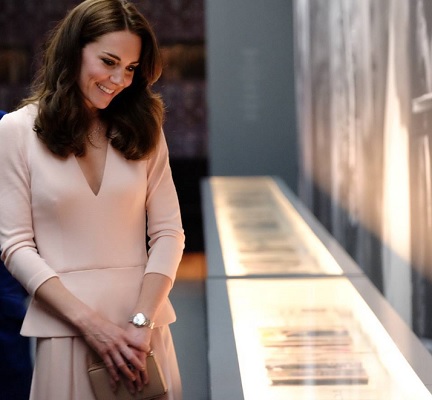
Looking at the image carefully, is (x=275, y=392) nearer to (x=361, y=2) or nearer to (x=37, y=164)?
(x=37, y=164)

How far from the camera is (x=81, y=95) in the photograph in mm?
2125

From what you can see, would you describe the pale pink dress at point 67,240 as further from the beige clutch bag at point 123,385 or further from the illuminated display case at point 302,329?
the illuminated display case at point 302,329

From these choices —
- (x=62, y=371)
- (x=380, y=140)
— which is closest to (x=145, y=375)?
(x=62, y=371)

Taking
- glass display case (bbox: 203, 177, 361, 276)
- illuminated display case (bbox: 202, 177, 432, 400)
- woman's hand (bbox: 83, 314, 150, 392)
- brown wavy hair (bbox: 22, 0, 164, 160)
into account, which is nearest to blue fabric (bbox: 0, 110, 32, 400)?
illuminated display case (bbox: 202, 177, 432, 400)

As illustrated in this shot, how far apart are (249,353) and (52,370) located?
1287 mm

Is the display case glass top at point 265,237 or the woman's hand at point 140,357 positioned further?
the display case glass top at point 265,237

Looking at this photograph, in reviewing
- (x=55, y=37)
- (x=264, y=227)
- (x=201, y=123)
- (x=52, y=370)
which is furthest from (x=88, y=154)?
(x=201, y=123)

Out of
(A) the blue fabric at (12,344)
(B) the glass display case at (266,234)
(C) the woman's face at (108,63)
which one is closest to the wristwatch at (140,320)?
(C) the woman's face at (108,63)

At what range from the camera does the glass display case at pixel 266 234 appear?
499 centimetres

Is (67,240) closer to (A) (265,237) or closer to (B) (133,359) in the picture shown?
(B) (133,359)

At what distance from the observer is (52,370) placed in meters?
2.08

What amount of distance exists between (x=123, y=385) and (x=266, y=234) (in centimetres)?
439

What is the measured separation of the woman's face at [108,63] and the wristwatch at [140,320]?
473mm

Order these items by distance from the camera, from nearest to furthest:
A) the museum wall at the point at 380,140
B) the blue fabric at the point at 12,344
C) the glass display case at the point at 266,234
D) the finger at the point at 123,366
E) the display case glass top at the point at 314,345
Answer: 1. the finger at the point at 123,366
2. the display case glass top at the point at 314,345
3. the blue fabric at the point at 12,344
4. the museum wall at the point at 380,140
5. the glass display case at the point at 266,234
